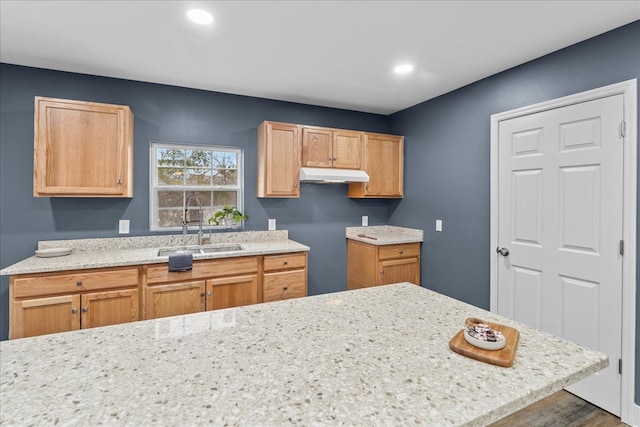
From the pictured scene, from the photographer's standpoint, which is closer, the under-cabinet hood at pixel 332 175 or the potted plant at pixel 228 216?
the potted plant at pixel 228 216

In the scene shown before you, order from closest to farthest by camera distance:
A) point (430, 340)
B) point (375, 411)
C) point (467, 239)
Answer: point (375, 411) → point (430, 340) → point (467, 239)

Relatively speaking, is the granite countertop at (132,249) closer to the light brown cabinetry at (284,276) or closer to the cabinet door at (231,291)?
the light brown cabinetry at (284,276)

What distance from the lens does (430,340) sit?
1.06 metres

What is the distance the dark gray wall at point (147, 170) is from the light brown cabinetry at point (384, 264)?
26 cm

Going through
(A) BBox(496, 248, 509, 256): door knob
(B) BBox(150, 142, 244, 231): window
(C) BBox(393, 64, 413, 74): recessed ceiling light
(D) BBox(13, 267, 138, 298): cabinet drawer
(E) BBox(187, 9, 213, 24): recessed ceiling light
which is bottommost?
(D) BBox(13, 267, 138, 298): cabinet drawer

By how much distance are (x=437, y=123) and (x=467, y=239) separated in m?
1.30

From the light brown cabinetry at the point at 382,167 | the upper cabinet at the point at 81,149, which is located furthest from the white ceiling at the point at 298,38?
the light brown cabinetry at the point at 382,167

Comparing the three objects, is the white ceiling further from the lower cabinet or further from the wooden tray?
the wooden tray

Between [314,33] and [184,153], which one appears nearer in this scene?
[314,33]

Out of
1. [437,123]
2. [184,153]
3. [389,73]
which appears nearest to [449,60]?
[389,73]

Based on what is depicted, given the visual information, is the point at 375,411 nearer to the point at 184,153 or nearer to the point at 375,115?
the point at 184,153

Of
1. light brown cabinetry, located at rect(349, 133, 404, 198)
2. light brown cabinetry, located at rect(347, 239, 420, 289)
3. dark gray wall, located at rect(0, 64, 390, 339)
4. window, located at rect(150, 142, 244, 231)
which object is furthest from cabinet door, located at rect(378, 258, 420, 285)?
window, located at rect(150, 142, 244, 231)

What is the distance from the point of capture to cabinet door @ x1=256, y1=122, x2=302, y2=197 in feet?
10.7

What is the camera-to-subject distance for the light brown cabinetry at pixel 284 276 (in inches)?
116
